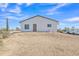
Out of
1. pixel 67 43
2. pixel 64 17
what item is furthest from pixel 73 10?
pixel 67 43

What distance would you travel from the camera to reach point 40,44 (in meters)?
5.05

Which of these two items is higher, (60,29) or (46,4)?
(46,4)

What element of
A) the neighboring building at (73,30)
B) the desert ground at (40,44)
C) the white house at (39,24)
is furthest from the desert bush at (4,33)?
the neighboring building at (73,30)

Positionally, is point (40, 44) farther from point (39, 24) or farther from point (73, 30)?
point (73, 30)

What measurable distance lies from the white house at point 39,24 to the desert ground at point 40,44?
0.22 ft

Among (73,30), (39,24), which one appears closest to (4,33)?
(39,24)

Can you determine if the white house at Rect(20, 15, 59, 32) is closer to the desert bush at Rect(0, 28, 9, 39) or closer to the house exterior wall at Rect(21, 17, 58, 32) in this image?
the house exterior wall at Rect(21, 17, 58, 32)

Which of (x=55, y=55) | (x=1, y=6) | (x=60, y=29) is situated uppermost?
(x=1, y=6)

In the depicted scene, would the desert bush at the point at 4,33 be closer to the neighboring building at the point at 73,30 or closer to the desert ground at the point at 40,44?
the desert ground at the point at 40,44

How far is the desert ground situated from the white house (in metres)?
0.07

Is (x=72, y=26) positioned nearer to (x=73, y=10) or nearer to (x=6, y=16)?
(x=73, y=10)

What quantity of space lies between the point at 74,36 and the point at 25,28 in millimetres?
798

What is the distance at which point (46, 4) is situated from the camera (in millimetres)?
4988

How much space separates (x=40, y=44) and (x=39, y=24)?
0.32 m
